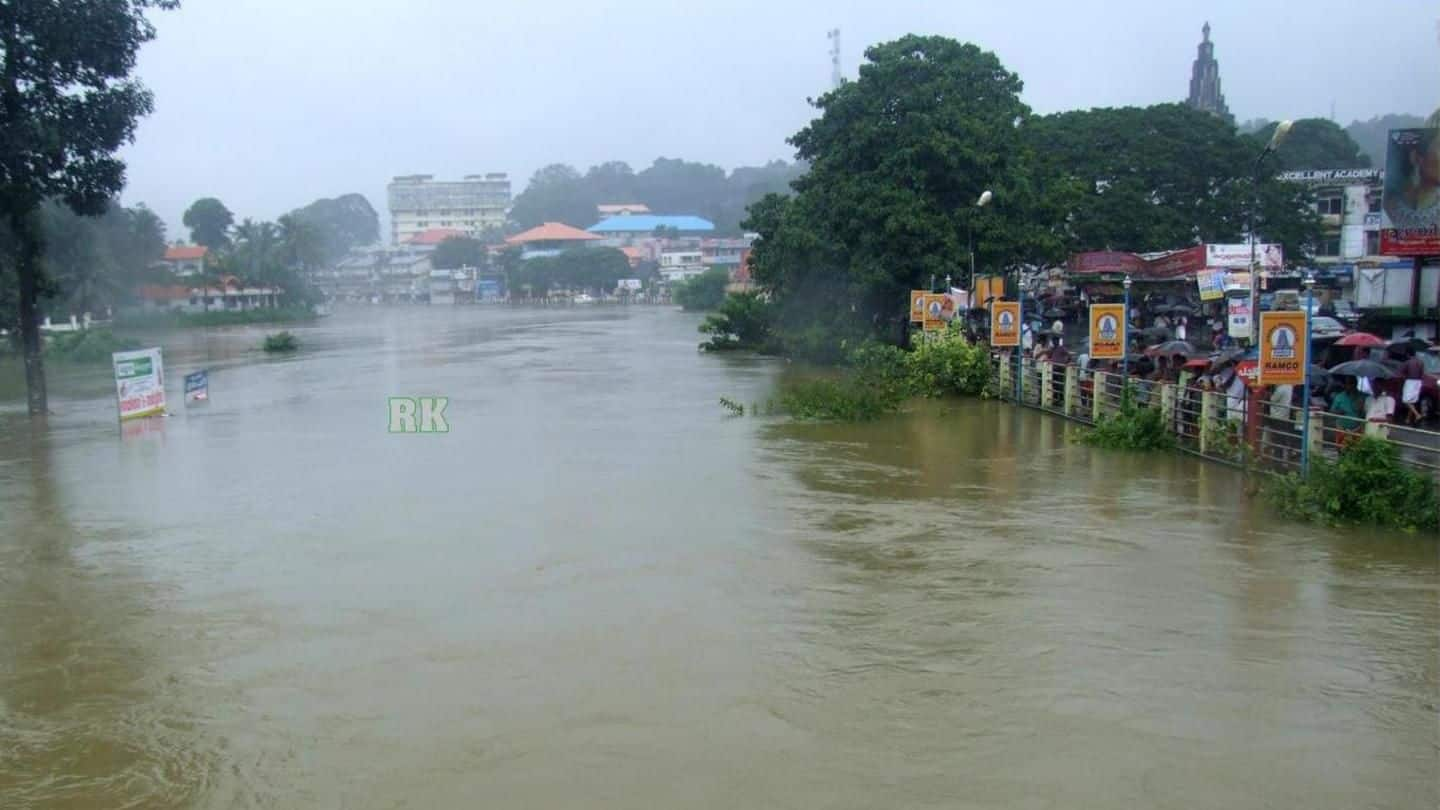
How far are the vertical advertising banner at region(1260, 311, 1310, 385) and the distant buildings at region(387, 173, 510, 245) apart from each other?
179m

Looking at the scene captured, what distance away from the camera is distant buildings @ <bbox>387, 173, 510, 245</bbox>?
187875 mm

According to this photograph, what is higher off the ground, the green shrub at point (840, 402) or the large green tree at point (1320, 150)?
the large green tree at point (1320, 150)

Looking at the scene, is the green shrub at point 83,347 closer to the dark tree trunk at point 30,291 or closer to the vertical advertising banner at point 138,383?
the dark tree trunk at point 30,291

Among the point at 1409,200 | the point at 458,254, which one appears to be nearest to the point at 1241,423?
the point at 1409,200

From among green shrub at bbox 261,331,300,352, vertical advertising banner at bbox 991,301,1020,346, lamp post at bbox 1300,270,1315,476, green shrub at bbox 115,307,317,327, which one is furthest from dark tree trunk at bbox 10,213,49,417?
green shrub at bbox 115,307,317,327

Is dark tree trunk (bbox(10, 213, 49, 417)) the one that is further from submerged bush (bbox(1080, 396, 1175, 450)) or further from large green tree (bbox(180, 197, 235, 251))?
large green tree (bbox(180, 197, 235, 251))

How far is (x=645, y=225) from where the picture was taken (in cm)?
15638

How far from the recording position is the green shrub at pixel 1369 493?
10.3 m

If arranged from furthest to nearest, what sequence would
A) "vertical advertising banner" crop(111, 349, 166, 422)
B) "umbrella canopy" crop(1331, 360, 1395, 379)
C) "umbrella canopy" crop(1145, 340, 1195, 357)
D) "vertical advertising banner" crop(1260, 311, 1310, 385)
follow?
"vertical advertising banner" crop(111, 349, 166, 422) < "umbrella canopy" crop(1145, 340, 1195, 357) < "umbrella canopy" crop(1331, 360, 1395, 379) < "vertical advertising banner" crop(1260, 311, 1310, 385)

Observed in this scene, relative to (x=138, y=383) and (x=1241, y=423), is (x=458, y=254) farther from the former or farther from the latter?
(x=1241, y=423)

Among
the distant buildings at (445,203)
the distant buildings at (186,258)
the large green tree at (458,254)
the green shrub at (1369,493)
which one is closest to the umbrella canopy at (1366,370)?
the green shrub at (1369,493)

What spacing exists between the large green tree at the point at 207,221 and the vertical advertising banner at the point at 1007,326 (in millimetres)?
97930

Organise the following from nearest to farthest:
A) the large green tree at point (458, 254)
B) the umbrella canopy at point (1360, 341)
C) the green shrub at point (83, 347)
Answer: the umbrella canopy at point (1360, 341)
the green shrub at point (83, 347)
the large green tree at point (458, 254)

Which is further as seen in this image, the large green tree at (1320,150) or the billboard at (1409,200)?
the large green tree at (1320,150)
